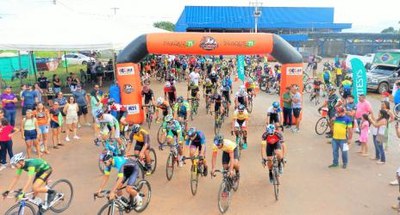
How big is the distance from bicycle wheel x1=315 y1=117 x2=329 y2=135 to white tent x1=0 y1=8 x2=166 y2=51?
35.6 feet

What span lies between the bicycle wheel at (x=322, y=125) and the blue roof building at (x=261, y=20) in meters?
51.6

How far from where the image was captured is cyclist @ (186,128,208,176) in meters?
8.63

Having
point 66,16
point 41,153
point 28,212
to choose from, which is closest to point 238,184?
point 28,212

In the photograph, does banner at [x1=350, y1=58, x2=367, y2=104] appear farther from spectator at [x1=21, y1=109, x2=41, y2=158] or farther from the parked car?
spectator at [x1=21, y1=109, x2=41, y2=158]

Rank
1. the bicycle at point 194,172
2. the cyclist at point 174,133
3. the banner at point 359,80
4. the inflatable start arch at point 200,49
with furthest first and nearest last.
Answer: the inflatable start arch at point 200,49 < the banner at point 359,80 < the cyclist at point 174,133 < the bicycle at point 194,172

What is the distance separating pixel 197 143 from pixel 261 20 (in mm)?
62150

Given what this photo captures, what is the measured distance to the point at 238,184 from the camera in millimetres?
9031

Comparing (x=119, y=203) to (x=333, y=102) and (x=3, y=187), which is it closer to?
(x=3, y=187)

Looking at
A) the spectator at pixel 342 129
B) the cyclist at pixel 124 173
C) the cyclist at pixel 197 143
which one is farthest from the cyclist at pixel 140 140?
the spectator at pixel 342 129

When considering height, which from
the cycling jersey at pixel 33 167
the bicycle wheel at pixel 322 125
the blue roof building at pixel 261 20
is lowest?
the bicycle wheel at pixel 322 125

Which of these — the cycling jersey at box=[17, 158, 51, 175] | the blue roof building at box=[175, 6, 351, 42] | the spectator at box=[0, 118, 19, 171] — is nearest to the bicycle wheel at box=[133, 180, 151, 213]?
the cycling jersey at box=[17, 158, 51, 175]

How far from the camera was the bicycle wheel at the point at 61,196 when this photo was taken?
7.67m

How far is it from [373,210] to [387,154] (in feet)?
14.2

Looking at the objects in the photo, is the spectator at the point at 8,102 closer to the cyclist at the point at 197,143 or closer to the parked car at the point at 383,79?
the cyclist at the point at 197,143
